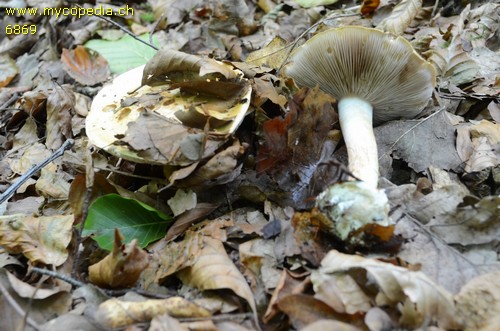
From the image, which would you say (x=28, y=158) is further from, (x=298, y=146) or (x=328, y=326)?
(x=328, y=326)

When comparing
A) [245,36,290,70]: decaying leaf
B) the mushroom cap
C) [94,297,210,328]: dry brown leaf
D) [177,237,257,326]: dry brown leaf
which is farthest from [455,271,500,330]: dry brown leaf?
[245,36,290,70]: decaying leaf

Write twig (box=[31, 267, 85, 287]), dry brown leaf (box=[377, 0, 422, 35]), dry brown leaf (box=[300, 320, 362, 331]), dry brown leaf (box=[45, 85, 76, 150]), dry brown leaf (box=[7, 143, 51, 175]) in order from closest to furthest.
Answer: dry brown leaf (box=[300, 320, 362, 331]), twig (box=[31, 267, 85, 287]), dry brown leaf (box=[7, 143, 51, 175]), dry brown leaf (box=[45, 85, 76, 150]), dry brown leaf (box=[377, 0, 422, 35])

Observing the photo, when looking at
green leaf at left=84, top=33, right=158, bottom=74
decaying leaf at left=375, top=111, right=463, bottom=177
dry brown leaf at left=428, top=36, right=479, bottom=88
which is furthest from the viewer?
green leaf at left=84, top=33, right=158, bottom=74

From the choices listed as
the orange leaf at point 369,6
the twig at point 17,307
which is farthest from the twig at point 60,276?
the orange leaf at point 369,6

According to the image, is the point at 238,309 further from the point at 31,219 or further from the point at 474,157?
the point at 474,157

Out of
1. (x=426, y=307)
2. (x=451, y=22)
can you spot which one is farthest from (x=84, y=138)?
(x=451, y=22)

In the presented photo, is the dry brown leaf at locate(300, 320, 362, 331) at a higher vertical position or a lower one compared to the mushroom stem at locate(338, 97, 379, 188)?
lower

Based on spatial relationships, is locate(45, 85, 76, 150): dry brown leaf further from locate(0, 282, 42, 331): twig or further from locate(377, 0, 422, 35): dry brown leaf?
locate(377, 0, 422, 35): dry brown leaf
